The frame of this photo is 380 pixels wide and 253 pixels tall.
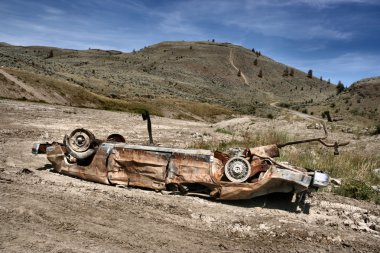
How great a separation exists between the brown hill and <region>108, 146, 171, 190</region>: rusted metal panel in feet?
87.3

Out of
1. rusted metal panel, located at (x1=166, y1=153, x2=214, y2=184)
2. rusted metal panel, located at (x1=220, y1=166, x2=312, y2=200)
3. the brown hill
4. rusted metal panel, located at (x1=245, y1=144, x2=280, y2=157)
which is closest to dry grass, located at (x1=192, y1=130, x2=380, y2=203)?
rusted metal panel, located at (x1=245, y1=144, x2=280, y2=157)

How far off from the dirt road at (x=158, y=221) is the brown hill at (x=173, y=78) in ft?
88.7

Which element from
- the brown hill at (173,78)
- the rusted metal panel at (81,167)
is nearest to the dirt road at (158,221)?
the rusted metal panel at (81,167)

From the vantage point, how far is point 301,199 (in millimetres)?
7184

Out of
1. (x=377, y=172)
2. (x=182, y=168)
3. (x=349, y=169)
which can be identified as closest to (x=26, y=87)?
(x=349, y=169)

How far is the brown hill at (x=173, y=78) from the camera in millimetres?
44531

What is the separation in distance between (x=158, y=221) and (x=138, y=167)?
1.74m

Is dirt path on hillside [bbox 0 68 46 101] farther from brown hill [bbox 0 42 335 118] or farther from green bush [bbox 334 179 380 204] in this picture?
green bush [bbox 334 179 380 204]

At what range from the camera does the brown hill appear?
4453 centimetres

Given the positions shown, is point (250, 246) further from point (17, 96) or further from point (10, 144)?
point (17, 96)

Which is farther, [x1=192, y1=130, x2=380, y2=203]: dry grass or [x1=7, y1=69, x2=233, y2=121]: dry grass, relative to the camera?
[x1=7, y1=69, x2=233, y2=121]: dry grass

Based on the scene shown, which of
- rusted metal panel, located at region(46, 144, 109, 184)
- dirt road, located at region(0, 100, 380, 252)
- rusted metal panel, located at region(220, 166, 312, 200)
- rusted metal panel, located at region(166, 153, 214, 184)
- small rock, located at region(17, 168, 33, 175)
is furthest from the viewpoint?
small rock, located at region(17, 168, 33, 175)

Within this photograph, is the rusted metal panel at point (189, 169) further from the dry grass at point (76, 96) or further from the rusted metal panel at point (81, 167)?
the dry grass at point (76, 96)

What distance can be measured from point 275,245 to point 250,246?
14.4 inches
